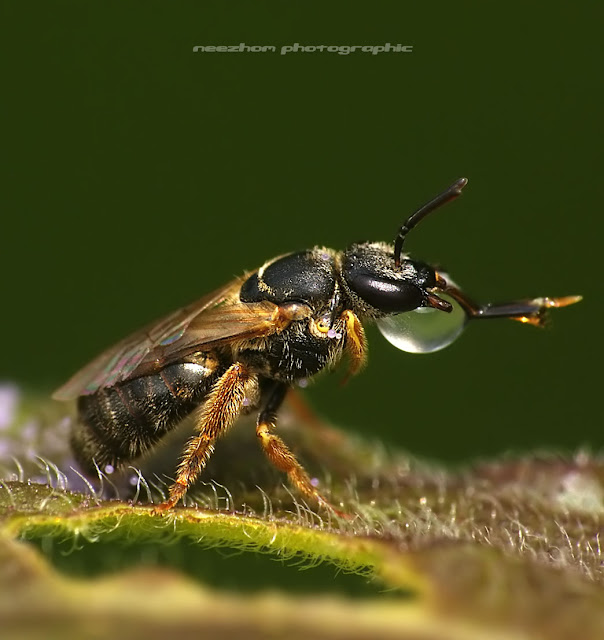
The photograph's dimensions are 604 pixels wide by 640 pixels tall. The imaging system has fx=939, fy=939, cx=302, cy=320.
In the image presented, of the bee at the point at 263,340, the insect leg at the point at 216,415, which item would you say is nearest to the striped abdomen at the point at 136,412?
the bee at the point at 263,340

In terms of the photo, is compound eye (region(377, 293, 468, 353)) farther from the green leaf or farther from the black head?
the green leaf

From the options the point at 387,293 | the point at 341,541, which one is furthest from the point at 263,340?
the point at 341,541

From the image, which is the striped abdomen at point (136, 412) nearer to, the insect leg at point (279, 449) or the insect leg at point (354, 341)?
the insect leg at point (279, 449)

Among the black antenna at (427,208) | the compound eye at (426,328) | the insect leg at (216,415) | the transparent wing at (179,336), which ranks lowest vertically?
the insect leg at (216,415)

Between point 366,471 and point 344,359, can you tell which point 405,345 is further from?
point 366,471

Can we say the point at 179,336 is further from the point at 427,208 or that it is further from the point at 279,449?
the point at 427,208

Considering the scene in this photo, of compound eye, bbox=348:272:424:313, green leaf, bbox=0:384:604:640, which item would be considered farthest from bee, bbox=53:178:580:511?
green leaf, bbox=0:384:604:640

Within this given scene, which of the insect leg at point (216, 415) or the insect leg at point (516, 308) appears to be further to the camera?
the insect leg at point (516, 308)
